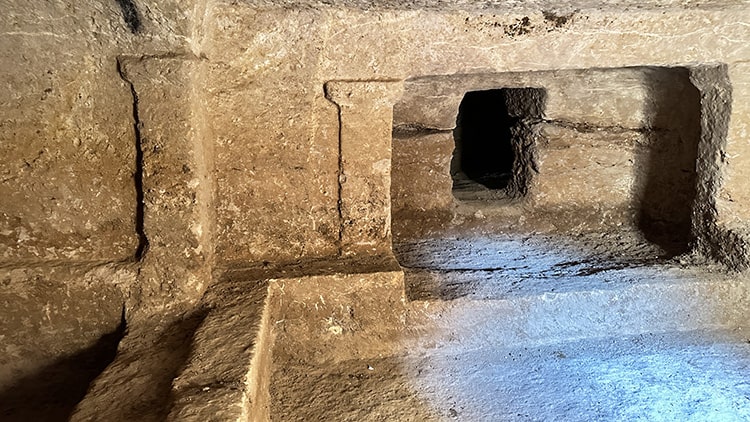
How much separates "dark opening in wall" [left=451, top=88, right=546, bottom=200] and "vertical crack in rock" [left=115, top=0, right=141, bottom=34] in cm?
234

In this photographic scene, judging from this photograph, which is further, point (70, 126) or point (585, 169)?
point (585, 169)

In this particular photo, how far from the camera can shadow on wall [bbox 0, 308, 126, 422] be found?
8.34 ft

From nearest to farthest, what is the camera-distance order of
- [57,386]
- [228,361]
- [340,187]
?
[228,361] → [57,386] → [340,187]

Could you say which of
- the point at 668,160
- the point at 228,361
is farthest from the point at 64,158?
the point at 668,160

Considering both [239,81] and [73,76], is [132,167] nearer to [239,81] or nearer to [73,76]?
[73,76]

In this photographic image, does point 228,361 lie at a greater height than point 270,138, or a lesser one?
lesser

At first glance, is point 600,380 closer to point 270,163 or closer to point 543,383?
point 543,383

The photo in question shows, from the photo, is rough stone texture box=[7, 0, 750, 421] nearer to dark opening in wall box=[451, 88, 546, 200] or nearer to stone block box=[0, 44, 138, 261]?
stone block box=[0, 44, 138, 261]

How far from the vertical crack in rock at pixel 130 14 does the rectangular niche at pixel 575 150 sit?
1684mm

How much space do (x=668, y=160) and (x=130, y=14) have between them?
3157mm

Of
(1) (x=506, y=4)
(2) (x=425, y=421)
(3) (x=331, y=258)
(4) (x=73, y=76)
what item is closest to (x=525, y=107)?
(1) (x=506, y=4)

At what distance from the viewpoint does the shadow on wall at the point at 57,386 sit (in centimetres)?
254

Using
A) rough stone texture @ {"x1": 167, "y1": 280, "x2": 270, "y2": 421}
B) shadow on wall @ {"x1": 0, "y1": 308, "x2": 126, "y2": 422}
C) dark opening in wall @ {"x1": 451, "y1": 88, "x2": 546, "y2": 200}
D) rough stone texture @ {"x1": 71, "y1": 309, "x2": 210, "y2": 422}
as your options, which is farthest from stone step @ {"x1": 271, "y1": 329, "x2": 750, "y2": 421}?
dark opening in wall @ {"x1": 451, "y1": 88, "x2": 546, "y2": 200}

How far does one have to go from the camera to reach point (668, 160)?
3.73m
